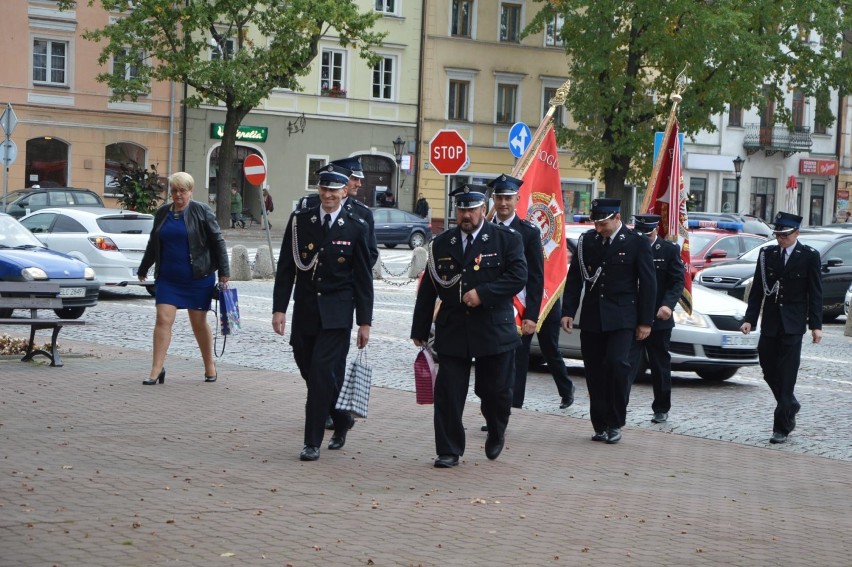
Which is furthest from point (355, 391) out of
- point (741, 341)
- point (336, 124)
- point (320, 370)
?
point (336, 124)

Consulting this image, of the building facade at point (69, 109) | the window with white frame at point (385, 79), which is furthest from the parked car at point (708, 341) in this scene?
the window with white frame at point (385, 79)

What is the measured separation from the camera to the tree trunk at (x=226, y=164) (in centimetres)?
4628

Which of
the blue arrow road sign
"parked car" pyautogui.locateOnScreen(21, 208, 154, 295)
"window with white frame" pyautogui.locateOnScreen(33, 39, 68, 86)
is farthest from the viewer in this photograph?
"window with white frame" pyautogui.locateOnScreen(33, 39, 68, 86)

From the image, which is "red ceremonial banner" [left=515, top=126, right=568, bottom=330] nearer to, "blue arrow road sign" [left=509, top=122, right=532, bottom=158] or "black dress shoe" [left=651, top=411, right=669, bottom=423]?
"black dress shoe" [left=651, top=411, right=669, bottom=423]

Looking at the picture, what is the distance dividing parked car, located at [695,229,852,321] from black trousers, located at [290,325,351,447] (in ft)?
52.6

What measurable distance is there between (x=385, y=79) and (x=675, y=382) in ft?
132

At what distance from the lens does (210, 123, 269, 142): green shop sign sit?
50562 mm

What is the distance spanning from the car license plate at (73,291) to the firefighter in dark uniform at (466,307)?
9.72m

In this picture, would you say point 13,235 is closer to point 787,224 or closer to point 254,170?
point 254,170

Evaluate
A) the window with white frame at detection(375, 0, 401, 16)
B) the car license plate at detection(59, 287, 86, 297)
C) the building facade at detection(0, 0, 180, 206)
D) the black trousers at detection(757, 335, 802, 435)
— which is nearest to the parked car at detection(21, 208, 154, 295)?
the car license plate at detection(59, 287, 86, 297)

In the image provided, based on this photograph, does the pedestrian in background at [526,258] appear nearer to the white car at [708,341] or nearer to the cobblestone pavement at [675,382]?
the cobblestone pavement at [675,382]

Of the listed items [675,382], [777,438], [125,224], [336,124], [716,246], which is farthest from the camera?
[336,124]

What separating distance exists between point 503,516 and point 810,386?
896 cm

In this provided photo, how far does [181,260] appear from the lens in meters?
12.4
